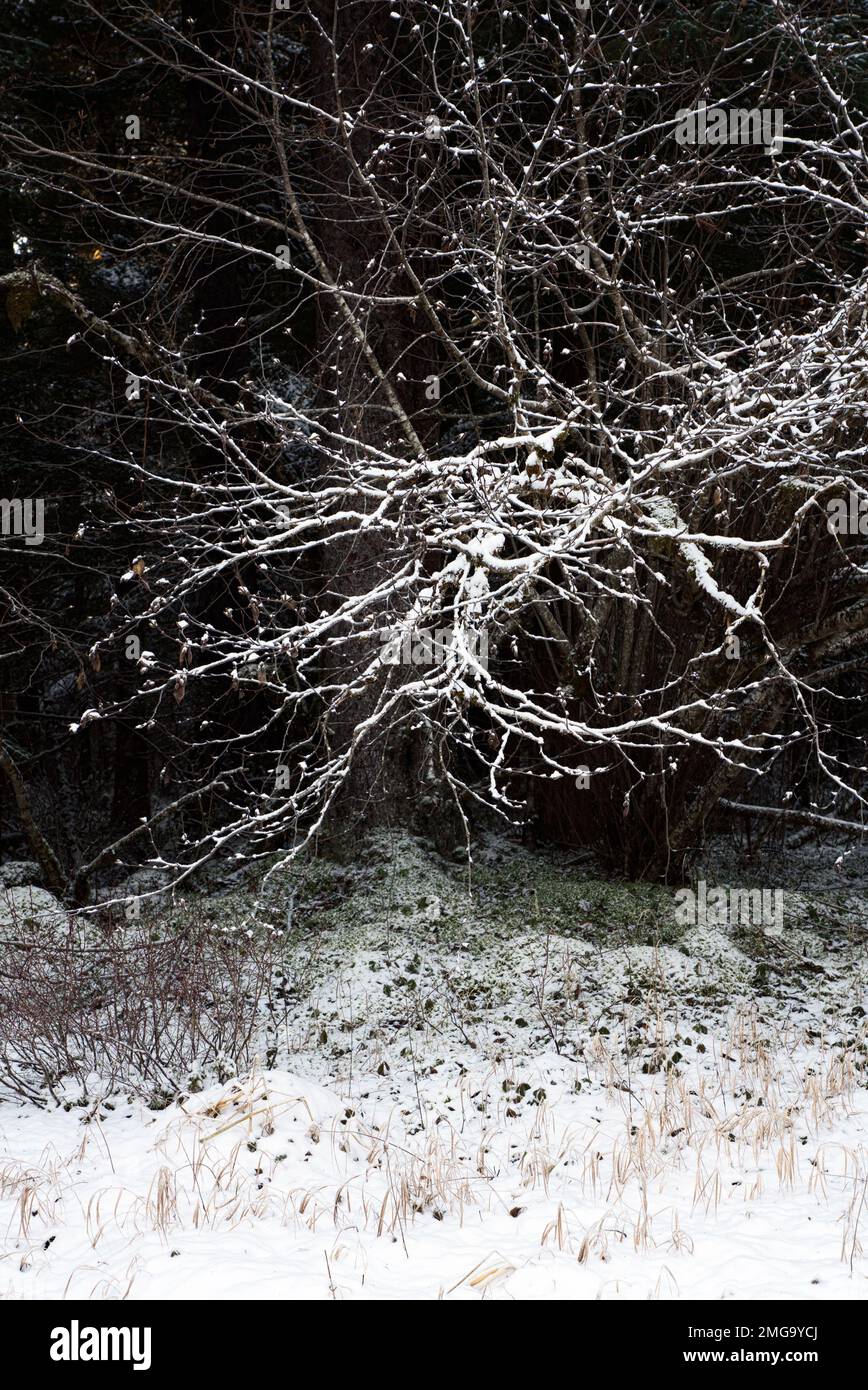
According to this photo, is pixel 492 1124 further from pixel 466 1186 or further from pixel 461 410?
pixel 461 410

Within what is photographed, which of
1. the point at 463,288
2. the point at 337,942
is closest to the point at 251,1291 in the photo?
the point at 337,942

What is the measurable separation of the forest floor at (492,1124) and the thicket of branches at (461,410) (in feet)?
2.69

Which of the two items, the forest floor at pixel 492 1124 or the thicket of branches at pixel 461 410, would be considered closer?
the forest floor at pixel 492 1124

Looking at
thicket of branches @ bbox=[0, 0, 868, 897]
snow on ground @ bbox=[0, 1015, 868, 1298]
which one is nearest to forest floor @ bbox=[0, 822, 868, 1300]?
snow on ground @ bbox=[0, 1015, 868, 1298]

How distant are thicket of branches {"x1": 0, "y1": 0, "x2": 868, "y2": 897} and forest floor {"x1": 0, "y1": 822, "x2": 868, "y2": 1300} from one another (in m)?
0.82

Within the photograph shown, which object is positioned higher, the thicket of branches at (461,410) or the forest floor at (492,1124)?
the thicket of branches at (461,410)

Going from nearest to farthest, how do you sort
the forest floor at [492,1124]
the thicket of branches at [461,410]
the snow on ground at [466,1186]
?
the snow on ground at [466,1186]
the forest floor at [492,1124]
the thicket of branches at [461,410]

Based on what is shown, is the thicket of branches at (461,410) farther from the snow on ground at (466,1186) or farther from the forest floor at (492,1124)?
the snow on ground at (466,1186)

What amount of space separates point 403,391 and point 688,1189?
5.69 meters

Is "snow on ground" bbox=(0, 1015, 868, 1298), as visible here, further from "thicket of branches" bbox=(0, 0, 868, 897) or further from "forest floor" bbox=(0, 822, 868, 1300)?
Answer: "thicket of branches" bbox=(0, 0, 868, 897)

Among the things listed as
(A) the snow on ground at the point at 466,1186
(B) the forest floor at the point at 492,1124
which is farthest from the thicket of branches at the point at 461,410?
(A) the snow on ground at the point at 466,1186

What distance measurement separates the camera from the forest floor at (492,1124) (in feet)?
13.8

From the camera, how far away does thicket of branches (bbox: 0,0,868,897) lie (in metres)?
6.24

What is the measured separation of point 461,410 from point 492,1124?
5898 millimetres
